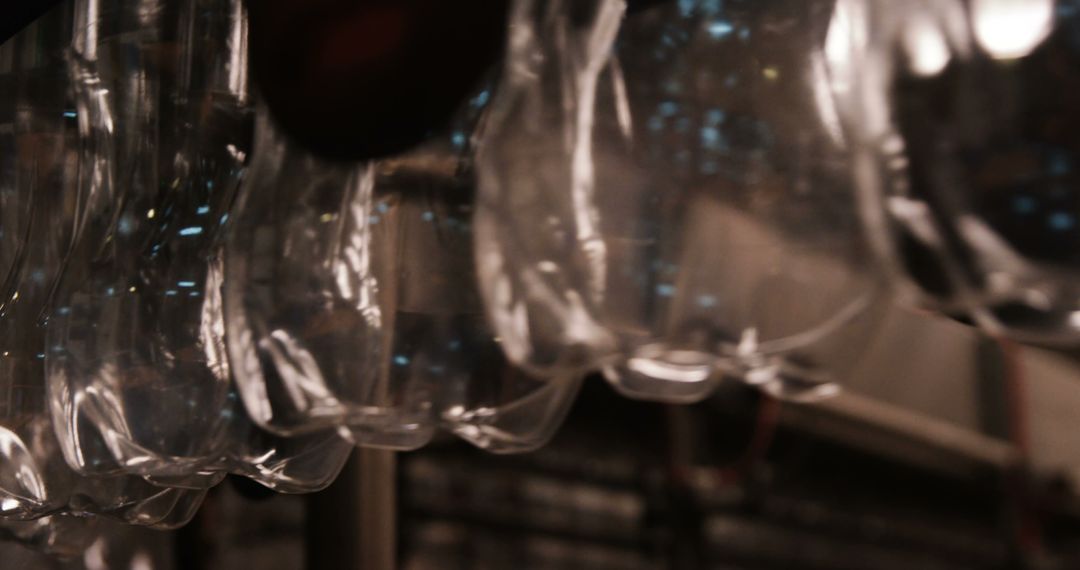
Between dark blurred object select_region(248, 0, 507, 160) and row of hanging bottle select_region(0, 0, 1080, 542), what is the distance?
0.08 feet

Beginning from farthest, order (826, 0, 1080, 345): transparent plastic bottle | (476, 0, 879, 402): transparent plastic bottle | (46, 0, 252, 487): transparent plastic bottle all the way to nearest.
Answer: (46, 0, 252, 487): transparent plastic bottle < (476, 0, 879, 402): transparent plastic bottle < (826, 0, 1080, 345): transparent plastic bottle

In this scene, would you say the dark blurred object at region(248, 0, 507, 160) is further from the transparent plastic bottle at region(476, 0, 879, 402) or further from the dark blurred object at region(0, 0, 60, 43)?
the dark blurred object at region(0, 0, 60, 43)

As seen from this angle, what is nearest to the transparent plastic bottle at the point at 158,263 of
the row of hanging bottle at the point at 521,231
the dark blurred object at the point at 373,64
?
the row of hanging bottle at the point at 521,231

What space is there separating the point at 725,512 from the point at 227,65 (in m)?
1.81

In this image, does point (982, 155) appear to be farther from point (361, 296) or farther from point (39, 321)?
point (39, 321)

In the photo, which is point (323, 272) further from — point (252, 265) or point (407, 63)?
point (407, 63)

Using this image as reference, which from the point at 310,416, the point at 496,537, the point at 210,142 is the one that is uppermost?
the point at 210,142

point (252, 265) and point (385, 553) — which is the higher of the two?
point (252, 265)

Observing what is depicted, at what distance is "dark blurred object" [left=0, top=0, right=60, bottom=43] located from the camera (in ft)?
1.83

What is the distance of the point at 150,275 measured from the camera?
0.54m

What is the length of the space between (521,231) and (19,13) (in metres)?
0.30

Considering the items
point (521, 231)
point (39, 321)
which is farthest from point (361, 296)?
point (39, 321)

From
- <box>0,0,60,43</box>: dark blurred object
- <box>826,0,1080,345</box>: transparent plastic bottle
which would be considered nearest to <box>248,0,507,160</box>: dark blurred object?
<box>826,0,1080,345</box>: transparent plastic bottle

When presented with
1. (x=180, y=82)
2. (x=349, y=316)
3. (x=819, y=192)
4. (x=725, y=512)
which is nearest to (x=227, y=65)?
(x=180, y=82)
